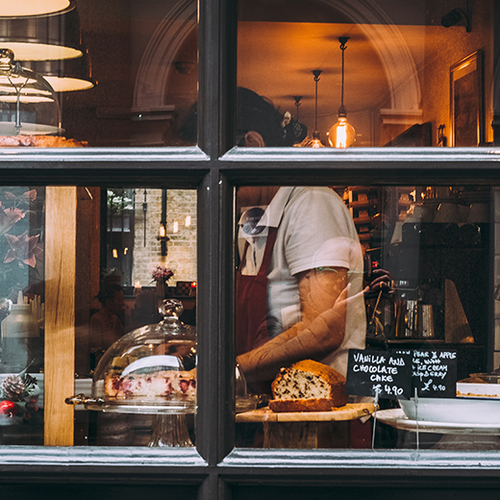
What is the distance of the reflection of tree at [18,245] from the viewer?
41.2 inches

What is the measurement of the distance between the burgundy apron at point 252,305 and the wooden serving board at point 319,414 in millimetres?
102

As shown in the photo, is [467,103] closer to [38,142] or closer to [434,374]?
[434,374]

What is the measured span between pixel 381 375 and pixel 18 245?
0.67 meters

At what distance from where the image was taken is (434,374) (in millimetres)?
940

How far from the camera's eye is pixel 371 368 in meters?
0.95

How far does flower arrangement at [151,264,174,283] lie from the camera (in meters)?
1.11

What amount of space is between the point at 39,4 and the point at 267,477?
1.02 meters

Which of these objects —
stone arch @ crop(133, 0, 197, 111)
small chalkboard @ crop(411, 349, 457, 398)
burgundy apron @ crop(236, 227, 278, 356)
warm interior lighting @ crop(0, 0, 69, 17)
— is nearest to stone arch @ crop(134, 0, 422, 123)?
stone arch @ crop(133, 0, 197, 111)

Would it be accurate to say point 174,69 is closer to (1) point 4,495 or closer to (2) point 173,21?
(2) point 173,21

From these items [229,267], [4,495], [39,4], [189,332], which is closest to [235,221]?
[229,267]

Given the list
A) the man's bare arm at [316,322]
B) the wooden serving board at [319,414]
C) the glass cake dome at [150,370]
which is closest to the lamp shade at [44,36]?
the glass cake dome at [150,370]

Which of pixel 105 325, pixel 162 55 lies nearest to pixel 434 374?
pixel 105 325

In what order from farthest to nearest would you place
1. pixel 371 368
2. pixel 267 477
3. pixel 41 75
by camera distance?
pixel 41 75 < pixel 371 368 < pixel 267 477

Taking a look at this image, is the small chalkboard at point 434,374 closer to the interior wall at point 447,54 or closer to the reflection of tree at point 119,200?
the interior wall at point 447,54
